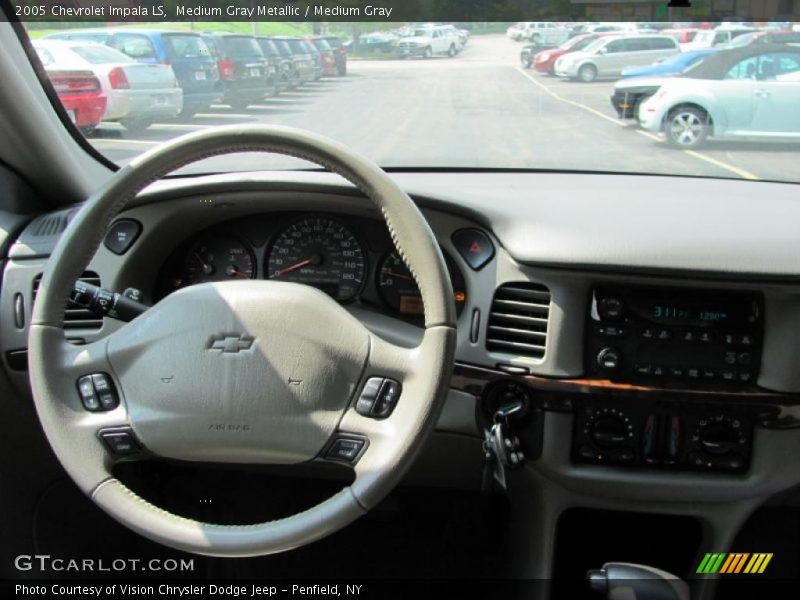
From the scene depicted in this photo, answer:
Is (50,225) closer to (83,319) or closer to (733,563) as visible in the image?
(83,319)

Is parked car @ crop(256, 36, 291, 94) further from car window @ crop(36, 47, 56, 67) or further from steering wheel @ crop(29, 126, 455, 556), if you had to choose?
steering wheel @ crop(29, 126, 455, 556)

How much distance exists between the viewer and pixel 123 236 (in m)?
2.56

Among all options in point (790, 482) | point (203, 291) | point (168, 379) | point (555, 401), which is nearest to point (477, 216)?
point (555, 401)

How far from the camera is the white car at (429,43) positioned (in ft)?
8.30

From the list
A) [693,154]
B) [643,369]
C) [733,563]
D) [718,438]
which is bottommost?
[733,563]

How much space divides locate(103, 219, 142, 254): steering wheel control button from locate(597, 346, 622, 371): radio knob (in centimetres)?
146

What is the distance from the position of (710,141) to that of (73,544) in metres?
2.72

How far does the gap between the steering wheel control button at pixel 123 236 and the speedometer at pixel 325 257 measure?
1.54 ft

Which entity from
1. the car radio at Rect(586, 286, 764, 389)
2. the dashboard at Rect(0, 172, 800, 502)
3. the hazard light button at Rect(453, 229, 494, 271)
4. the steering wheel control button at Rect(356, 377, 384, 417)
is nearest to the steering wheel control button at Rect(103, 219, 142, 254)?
the dashboard at Rect(0, 172, 800, 502)

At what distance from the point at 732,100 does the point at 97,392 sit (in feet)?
7.35

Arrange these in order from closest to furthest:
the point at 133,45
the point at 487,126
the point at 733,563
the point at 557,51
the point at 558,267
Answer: the point at 558,267 → the point at 133,45 → the point at 557,51 → the point at 733,563 → the point at 487,126

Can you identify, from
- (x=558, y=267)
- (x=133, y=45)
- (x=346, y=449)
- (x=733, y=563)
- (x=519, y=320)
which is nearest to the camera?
(x=346, y=449)

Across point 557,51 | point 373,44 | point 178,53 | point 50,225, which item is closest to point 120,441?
point 50,225

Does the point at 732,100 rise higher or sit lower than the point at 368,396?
higher
